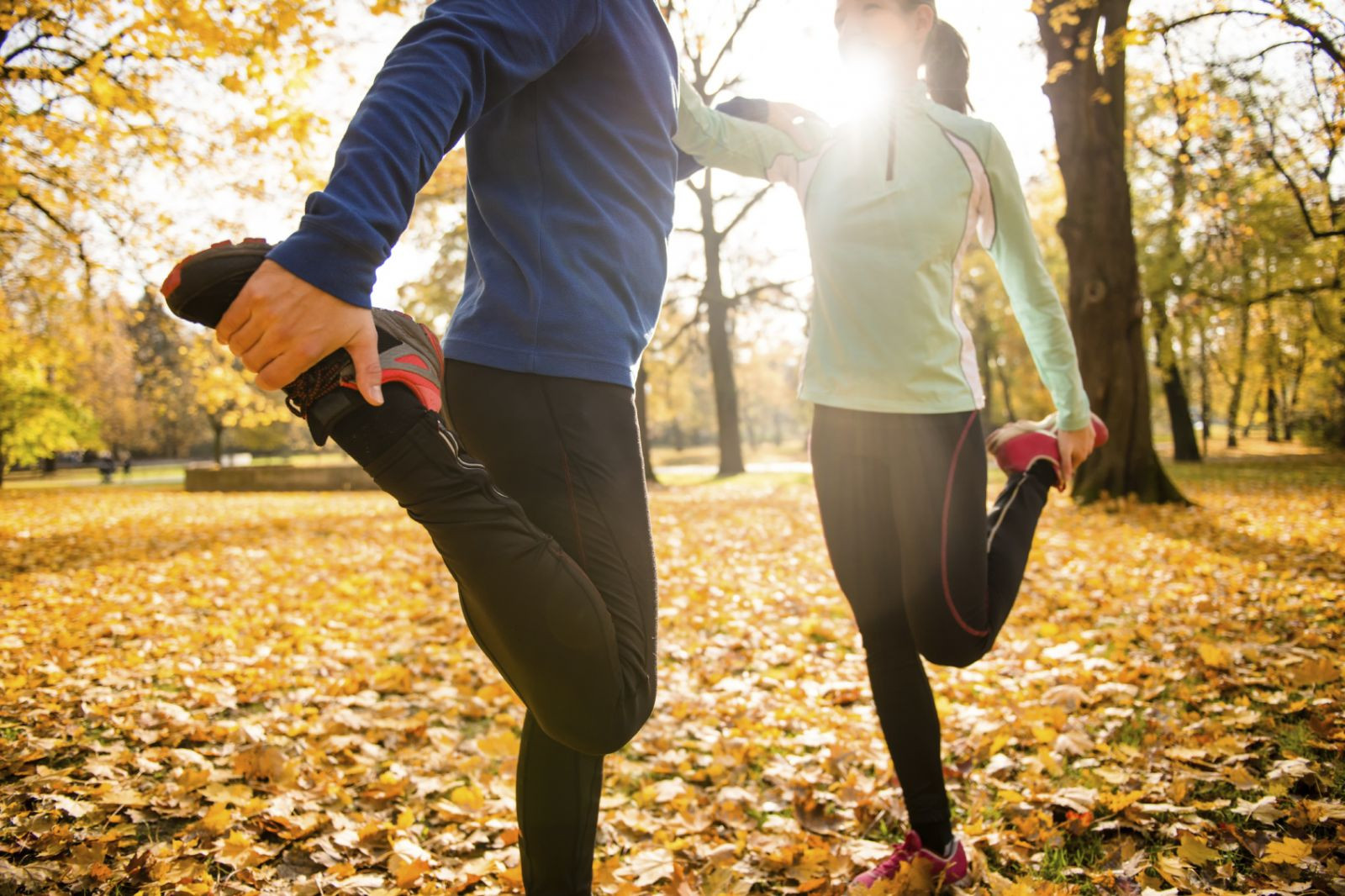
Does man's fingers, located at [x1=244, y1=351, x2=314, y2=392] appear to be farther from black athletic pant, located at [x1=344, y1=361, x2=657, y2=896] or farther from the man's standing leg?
the man's standing leg

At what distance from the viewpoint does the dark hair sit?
7.72 ft

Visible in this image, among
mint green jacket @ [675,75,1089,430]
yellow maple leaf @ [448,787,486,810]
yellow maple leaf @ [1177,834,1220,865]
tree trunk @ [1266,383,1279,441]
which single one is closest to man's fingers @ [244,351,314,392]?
mint green jacket @ [675,75,1089,430]

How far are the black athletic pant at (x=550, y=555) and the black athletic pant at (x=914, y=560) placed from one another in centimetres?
81

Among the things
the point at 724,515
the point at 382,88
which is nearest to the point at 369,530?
the point at 724,515

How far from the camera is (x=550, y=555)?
123 cm

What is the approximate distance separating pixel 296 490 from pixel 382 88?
21.1 metres

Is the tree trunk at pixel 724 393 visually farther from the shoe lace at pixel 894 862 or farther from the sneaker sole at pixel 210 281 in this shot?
the sneaker sole at pixel 210 281

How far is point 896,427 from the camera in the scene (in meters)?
2.02

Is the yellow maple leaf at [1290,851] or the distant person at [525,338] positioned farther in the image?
the yellow maple leaf at [1290,851]

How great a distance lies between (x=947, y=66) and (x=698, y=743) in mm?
2671

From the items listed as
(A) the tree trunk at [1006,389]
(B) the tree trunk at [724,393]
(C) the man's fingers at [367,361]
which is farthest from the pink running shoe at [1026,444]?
(A) the tree trunk at [1006,389]

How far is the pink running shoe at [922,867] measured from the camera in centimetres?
196

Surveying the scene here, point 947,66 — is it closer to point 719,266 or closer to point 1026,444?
point 1026,444

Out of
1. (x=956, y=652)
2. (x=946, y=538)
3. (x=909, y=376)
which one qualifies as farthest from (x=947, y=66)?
(x=956, y=652)
